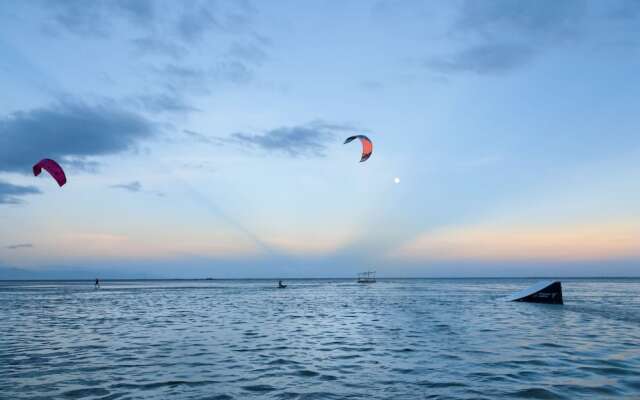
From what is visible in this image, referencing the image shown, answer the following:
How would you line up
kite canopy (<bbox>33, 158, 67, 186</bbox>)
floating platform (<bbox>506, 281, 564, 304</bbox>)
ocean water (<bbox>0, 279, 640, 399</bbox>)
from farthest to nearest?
floating platform (<bbox>506, 281, 564, 304</bbox>) < kite canopy (<bbox>33, 158, 67, 186</bbox>) < ocean water (<bbox>0, 279, 640, 399</bbox>)

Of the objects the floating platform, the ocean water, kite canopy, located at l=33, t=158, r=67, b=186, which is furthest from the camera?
the floating platform

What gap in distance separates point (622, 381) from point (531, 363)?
2.83m

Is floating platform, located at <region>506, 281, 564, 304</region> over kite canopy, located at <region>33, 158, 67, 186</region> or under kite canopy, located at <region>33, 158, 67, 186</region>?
under

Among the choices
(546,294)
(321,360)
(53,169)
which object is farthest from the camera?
(546,294)

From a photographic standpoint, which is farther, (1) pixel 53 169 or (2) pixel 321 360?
(1) pixel 53 169

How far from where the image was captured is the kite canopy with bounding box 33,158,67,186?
2845 cm

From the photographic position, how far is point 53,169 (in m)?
29.2

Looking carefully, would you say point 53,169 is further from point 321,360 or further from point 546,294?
point 546,294

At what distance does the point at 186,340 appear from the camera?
65.6 ft

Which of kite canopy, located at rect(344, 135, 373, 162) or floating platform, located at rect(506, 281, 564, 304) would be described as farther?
floating platform, located at rect(506, 281, 564, 304)

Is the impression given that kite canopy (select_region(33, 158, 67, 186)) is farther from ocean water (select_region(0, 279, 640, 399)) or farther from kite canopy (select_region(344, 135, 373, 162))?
kite canopy (select_region(344, 135, 373, 162))

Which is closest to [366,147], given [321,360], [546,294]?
[321,360]

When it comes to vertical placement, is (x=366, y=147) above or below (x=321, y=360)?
above

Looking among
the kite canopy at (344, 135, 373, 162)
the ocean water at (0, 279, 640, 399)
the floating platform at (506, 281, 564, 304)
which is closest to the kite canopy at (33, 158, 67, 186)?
the ocean water at (0, 279, 640, 399)
